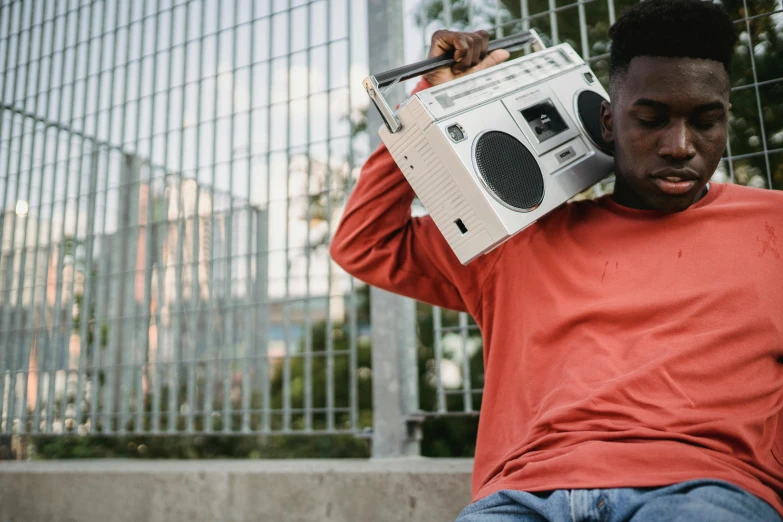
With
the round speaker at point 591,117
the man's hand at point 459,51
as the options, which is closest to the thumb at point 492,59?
the man's hand at point 459,51

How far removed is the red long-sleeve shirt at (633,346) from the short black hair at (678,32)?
275mm

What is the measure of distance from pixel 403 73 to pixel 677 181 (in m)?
0.58


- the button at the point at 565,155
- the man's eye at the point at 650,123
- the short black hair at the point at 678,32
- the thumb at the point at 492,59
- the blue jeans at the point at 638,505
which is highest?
the thumb at the point at 492,59

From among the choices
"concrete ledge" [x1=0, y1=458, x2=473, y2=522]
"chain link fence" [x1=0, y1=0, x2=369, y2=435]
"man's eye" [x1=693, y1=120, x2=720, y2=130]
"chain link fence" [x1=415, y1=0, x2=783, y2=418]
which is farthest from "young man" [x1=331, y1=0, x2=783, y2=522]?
"chain link fence" [x1=0, y1=0, x2=369, y2=435]

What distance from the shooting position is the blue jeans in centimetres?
94

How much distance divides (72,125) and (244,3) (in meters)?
1.10

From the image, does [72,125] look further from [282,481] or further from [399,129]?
[399,129]

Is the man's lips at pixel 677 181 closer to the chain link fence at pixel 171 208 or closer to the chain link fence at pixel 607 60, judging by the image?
the chain link fence at pixel 607 60

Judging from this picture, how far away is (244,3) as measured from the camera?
2.70 m

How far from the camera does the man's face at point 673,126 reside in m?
1.24

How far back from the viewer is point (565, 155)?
1.40 m

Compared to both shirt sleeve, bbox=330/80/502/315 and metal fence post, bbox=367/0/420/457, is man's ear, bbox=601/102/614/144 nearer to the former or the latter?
shirt sleeve, bbox=330/80/502/315

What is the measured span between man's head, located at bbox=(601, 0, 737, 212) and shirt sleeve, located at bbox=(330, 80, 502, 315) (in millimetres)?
432

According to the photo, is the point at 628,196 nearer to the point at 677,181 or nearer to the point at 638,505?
the point at 677,181
